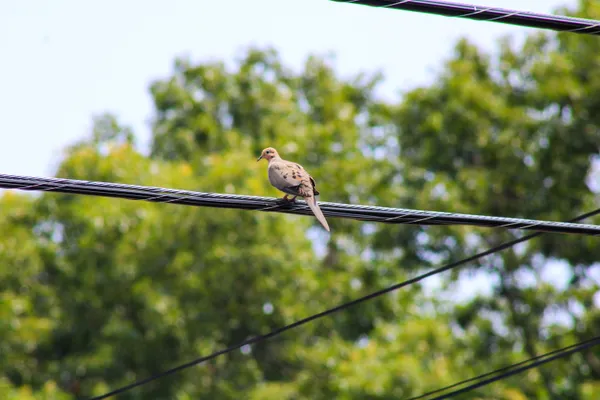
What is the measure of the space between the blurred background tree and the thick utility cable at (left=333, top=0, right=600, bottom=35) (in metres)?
15.4

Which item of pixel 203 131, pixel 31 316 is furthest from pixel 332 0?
pixel 203 131

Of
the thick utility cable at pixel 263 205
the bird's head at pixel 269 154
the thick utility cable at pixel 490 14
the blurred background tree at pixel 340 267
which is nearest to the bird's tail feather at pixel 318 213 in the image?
the thick utility cable at pixel 263 205

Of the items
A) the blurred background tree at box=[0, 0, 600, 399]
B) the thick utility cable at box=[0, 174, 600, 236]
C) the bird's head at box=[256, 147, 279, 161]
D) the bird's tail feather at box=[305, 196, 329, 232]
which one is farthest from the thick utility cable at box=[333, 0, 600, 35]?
the blurred background tree at box=[0, 0, 600, 399]

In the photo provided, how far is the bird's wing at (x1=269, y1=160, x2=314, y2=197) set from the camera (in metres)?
7.69

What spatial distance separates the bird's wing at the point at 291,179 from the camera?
7.69 meters

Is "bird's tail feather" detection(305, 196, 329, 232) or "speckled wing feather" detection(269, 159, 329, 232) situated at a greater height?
"speckled wing feather" detection(269, 159, 329, 232)

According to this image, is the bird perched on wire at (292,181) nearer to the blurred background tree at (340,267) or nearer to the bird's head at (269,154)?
the bird's head at (269,154)

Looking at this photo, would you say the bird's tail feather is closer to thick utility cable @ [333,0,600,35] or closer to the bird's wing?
the bird's wing

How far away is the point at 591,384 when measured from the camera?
21453 mm

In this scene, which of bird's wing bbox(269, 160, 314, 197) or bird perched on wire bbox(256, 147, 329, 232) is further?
bird's wing bbox(269, 160, 314, 197)

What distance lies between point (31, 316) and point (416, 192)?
1103 cm

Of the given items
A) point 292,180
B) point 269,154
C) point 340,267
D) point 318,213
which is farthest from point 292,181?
point 340,267

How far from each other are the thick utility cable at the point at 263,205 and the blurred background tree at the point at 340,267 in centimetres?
1498

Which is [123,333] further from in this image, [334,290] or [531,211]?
[531,211]
